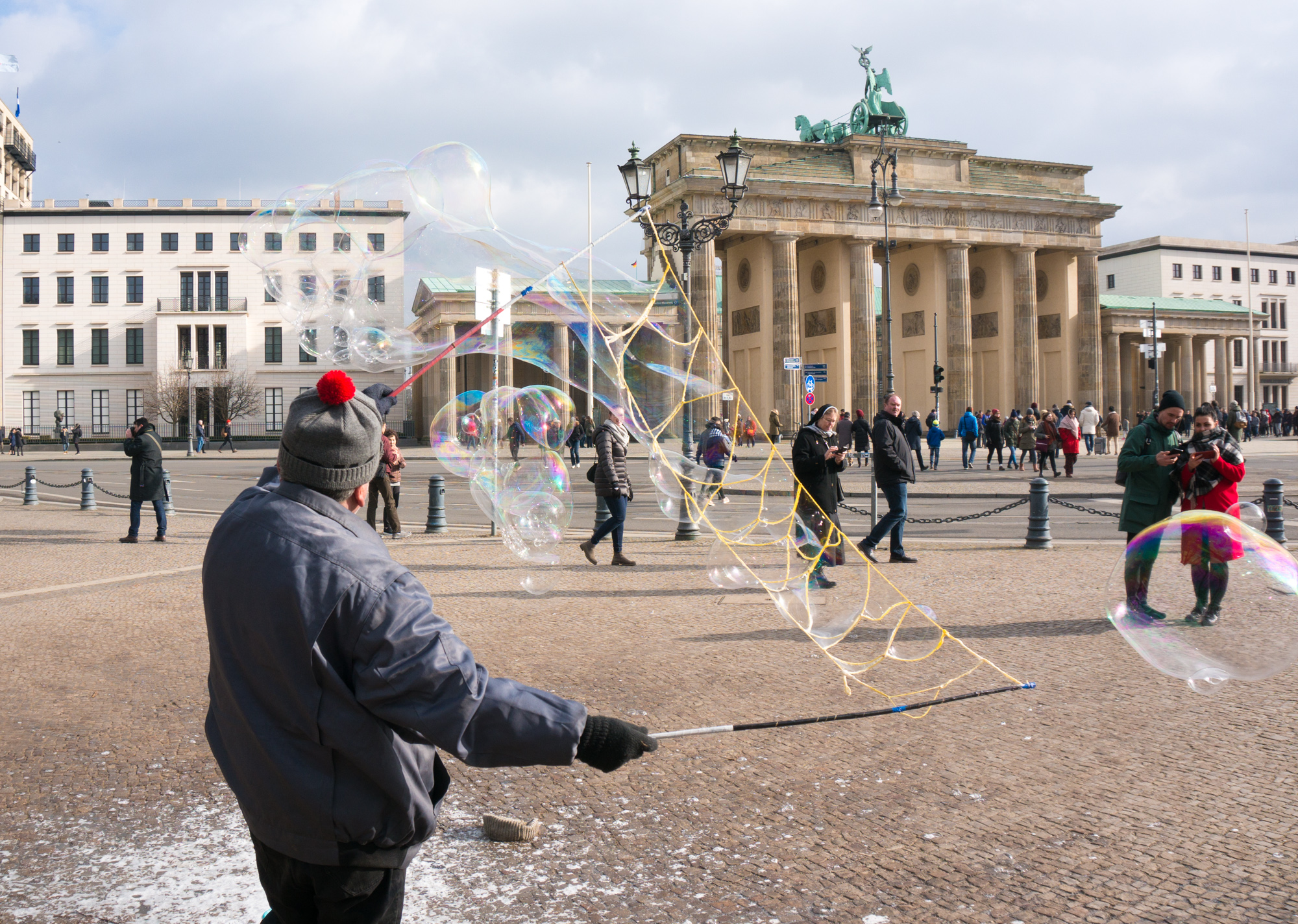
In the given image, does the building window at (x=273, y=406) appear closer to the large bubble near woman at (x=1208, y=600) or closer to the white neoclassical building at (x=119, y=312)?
the white neoclassical building at (x=119, y=312)

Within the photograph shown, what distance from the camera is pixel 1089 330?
65438mm

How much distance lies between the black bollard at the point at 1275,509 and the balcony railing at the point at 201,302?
2573 inches

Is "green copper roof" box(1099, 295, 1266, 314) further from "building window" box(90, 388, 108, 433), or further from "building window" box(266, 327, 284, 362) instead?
"building window" box(90, 388, 108, 433)

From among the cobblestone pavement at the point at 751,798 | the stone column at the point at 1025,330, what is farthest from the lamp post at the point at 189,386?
the cobblestone pavement at the point at 751,798

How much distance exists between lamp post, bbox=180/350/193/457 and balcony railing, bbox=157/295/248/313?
311 centimetres

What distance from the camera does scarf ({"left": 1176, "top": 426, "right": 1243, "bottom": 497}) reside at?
25.0 feet

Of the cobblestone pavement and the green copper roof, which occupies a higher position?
the green copper roof

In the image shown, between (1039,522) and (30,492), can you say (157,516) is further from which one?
(1039,522)

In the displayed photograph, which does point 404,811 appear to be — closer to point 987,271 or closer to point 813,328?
point 813,328

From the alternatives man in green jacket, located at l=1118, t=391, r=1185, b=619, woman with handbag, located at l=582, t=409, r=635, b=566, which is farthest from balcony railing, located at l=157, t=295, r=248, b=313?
man in green jacket, located at l=1118, t=391, r=1185, b=619

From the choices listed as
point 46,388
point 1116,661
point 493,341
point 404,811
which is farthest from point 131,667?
point 46,388

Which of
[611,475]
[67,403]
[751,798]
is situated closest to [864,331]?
[611,475]

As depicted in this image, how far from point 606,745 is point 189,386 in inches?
2414

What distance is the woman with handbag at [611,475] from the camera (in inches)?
457
